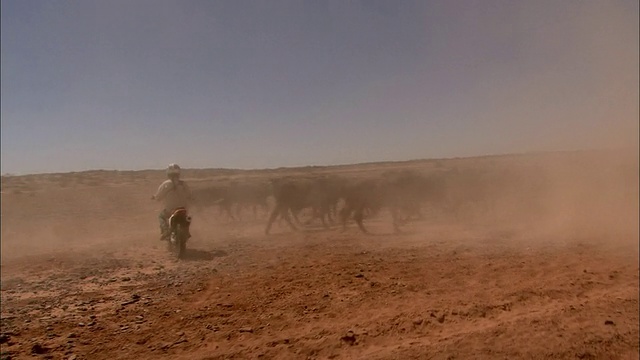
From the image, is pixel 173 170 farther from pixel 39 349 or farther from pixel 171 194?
pixel 39 349

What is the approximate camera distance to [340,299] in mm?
6629

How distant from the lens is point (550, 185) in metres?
18.1

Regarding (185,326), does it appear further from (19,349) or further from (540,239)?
(540,239)

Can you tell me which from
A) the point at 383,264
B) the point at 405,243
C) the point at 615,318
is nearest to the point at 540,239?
the point at 405,243

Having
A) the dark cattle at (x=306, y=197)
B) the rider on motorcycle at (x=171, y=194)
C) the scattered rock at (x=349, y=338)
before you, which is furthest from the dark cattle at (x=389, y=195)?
the scattered rock at (x=349, y=338)

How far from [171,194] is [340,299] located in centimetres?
588

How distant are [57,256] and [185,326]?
826cm

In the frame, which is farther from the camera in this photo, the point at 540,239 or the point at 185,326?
the point at 540,239

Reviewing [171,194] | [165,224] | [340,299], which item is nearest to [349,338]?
[340,299]

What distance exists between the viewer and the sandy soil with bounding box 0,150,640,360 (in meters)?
5.08

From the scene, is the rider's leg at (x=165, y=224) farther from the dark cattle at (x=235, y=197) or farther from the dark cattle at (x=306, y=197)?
the dark cattle at (x=235, y=197)

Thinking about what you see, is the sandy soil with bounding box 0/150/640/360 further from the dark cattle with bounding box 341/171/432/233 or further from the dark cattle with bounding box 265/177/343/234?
the dark cattle with bounding box 265/177/343/234

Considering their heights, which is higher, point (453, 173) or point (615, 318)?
point (453, 173)

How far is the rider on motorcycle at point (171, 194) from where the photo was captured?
10.9 metres
